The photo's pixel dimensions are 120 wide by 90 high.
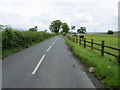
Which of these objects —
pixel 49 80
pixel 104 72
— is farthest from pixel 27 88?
pixel 104 72

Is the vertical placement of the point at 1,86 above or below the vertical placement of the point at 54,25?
below

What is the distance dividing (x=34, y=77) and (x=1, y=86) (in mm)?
1307

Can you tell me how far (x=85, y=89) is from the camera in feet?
13.1

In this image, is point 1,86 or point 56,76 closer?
point 1,86

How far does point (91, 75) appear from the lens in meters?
5.39

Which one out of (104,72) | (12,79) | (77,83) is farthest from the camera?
(104,72)

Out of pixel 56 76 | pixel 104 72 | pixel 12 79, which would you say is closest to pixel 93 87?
pixel 104 72

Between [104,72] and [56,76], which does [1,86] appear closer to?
[56,76]

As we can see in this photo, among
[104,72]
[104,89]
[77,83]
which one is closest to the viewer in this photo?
[104,89]

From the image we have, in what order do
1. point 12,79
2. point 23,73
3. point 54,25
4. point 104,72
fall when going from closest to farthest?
point 12,79, point 104,72, point 23,73, point 54,25

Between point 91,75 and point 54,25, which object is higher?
point 54,25

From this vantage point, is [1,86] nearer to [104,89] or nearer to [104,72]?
[104,89]

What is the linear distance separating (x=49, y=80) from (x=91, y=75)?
6.51 feet

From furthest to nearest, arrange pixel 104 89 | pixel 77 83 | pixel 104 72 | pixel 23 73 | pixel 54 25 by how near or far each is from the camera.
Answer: pixel 54 25 → pixel 23 73 → pixel 104 72 → pixel 77 83 → pixel 104 89
